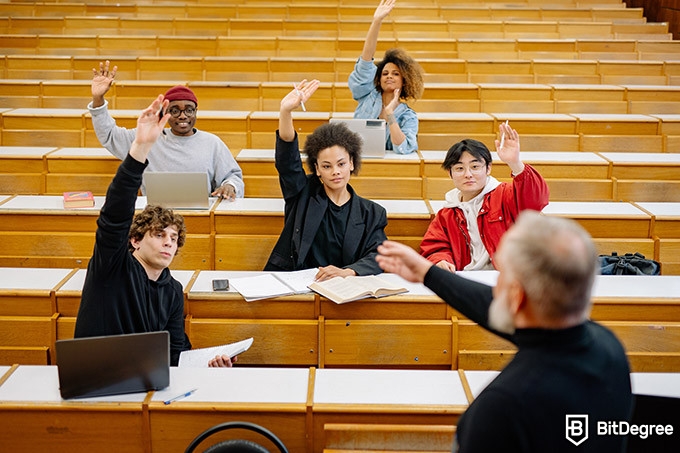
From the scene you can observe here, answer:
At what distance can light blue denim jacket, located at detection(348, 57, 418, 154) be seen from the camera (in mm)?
2115

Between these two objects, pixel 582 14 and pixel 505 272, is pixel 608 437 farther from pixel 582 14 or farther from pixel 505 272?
pixel 582 14

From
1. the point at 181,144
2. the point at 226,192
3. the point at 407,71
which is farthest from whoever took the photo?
the point at 407,71

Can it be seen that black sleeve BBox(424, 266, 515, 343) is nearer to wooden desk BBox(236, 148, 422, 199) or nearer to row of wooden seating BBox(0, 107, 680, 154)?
wooden desk BBox(236, 148, 422, 199)

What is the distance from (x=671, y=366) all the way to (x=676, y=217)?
55 centimetres

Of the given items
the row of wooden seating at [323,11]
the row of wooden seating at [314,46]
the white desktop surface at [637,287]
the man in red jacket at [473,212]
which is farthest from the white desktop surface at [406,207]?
the row of wooden seating at [323,11]

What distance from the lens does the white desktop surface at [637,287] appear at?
49.6 inches

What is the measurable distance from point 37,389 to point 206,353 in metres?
0.28

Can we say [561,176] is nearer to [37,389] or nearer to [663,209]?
[663,209]

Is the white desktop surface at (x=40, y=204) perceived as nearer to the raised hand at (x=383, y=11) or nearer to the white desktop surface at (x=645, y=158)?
the raised hand at (x=383, y=11)

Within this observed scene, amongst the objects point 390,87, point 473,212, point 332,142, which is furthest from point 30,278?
point 390,87

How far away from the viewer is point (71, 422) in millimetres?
944

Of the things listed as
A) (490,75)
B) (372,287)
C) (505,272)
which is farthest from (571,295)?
(490,75)

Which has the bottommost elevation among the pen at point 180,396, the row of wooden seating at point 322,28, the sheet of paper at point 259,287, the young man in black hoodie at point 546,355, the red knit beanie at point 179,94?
the pen at point 180,396

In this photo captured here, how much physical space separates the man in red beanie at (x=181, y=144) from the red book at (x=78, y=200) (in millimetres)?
167
